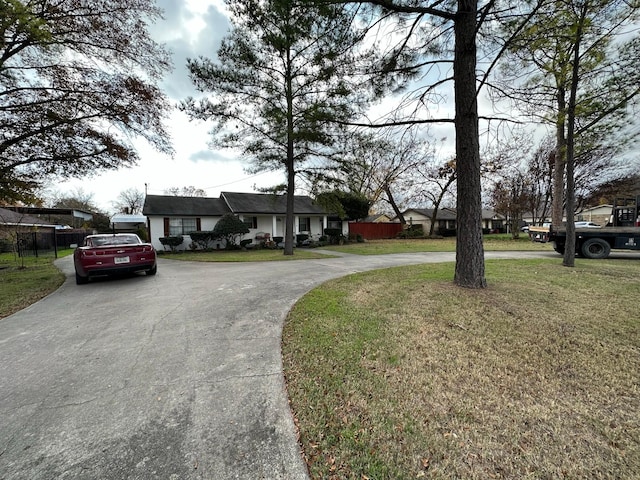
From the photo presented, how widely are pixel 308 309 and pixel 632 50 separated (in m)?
9.91

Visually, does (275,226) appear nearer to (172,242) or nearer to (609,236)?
(172,242)

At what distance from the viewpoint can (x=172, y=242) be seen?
1600cm

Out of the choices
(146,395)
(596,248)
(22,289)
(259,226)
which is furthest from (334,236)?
(146,395)

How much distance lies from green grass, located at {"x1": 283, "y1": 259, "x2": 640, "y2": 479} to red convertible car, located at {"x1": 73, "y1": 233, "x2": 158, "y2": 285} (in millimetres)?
5316

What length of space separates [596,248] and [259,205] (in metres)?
18.1

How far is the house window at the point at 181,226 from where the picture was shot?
16.8 metres

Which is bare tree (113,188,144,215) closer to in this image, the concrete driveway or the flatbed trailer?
the concrete driveway

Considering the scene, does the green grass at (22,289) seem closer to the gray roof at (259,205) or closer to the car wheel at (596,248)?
the gray roof at (259,205)

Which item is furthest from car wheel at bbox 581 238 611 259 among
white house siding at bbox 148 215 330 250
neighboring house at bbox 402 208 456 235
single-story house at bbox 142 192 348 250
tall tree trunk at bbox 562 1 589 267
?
neighboring house at bbox 402 208 456 235

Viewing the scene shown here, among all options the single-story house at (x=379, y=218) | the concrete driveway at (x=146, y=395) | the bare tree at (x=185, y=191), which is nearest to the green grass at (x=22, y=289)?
the concrete driveway at (x=146, y=395)

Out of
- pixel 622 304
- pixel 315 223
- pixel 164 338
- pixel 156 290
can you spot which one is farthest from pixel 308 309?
pixel 315 223

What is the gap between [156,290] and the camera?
6094 mm

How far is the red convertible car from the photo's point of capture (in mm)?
6664

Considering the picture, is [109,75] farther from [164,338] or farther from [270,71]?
[164,338]
